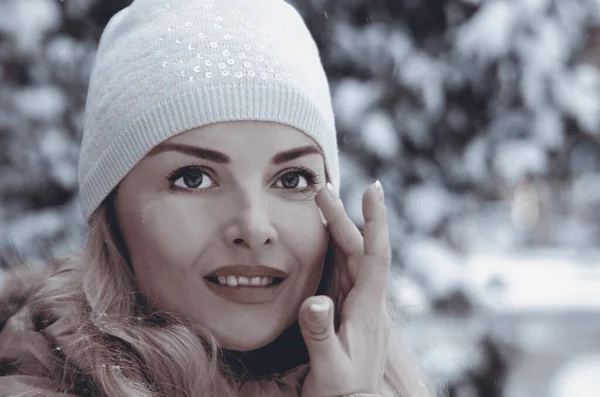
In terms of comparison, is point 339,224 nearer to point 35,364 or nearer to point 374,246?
point 374,246

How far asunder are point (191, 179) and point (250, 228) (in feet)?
0.54

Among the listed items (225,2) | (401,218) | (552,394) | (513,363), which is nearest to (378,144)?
(401,218)

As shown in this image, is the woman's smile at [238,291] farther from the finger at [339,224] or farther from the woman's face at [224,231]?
the finger at [339,224]

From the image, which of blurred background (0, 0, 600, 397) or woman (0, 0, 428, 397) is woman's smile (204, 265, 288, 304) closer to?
woman (0, 0, 428, 397)

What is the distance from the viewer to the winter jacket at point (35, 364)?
1298mm

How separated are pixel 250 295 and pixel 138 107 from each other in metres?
0.43

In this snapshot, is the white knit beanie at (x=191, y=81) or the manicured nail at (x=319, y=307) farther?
the white knit beanie at (x=191, y=81)

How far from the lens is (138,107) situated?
1.40 meters

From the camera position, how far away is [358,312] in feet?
4.62

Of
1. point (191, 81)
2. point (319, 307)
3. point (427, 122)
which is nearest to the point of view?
point (319, 307)

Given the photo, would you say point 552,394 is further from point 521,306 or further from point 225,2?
point 225,2

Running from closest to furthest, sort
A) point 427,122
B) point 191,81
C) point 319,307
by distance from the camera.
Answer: point 319,307 → point 191,81 → point 427,122

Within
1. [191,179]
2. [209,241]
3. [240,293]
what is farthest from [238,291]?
[191,179]

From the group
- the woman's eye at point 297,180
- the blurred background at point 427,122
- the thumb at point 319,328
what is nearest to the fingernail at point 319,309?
the thumb at point 319,328
